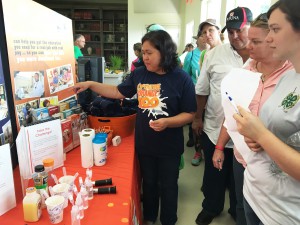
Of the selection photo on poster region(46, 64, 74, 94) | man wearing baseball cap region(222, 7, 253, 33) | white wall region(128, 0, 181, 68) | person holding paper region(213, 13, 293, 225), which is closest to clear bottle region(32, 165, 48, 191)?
photo on poster region(46, 64, 74, 94)

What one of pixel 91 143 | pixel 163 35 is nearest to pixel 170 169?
pixel 91 143

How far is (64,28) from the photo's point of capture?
190 centimetres

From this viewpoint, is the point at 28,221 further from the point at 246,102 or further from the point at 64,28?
the point at 64,28

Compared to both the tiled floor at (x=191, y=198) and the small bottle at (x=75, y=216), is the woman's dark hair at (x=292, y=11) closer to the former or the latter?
the small bottle at (x=75, y=216)

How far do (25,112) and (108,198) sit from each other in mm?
692

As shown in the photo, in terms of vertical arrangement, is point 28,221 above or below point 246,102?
below

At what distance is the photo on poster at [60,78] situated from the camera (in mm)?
1650

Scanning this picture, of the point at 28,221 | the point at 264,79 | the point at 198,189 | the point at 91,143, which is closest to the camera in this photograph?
the point at 28,221

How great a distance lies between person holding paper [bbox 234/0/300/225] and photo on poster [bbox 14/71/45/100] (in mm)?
1130

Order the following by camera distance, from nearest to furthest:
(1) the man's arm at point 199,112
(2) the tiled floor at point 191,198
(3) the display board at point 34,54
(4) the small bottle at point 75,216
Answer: (4) the small bottle at point 75,216
(3) the display board at point 34,54
(1) the man's arm at point 199,112
(2) the tiled floor at point 191,198

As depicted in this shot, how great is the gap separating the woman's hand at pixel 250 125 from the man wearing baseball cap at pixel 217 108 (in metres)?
0.71

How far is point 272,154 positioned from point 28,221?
0.93 meters

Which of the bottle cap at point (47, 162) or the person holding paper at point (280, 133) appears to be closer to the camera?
the person holding paper at point (280, 133)

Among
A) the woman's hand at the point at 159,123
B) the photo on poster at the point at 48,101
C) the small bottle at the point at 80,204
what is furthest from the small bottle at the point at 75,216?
the photo on poster at the point at 48,101
